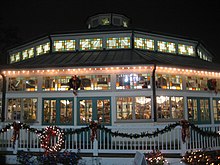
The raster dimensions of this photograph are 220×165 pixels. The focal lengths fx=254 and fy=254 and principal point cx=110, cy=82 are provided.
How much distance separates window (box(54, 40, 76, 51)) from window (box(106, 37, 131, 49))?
225 cm

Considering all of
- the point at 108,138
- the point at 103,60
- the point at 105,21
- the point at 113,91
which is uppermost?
the point at 105,21

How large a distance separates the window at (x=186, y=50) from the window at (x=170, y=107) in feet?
14.9

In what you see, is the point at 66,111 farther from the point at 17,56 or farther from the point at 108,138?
the point at 17,56

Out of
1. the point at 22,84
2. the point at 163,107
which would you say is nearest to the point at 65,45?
the point at 22,84

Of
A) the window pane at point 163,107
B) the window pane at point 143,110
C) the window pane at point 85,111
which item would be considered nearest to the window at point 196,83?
the window pane at point 163,107

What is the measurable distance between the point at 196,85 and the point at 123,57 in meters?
4.53

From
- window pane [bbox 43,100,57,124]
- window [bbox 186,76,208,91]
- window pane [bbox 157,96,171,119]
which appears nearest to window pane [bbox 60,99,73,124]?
window pane [bbox 43,100,57,124]

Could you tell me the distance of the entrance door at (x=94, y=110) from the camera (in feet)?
43.1

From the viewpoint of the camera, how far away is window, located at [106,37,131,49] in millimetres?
15562

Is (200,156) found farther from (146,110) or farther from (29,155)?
(29,155)

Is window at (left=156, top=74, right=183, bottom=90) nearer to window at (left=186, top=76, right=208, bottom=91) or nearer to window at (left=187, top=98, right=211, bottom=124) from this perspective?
window at (left=186, top=76, right=208, bottom=91)

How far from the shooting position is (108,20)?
19.0 metres

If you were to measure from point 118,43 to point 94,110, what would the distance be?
4.73m

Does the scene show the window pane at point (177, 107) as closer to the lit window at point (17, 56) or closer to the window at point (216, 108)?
the window at point (216, 108)
